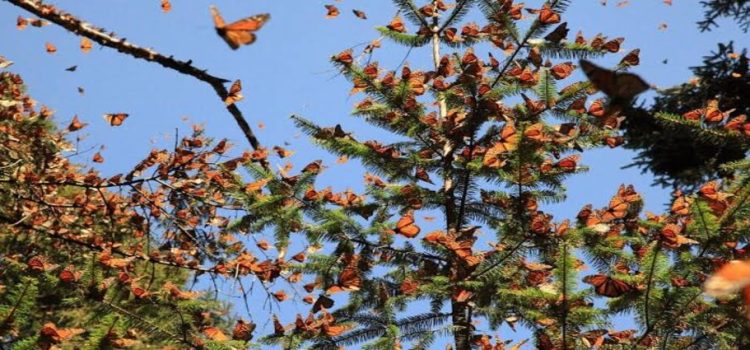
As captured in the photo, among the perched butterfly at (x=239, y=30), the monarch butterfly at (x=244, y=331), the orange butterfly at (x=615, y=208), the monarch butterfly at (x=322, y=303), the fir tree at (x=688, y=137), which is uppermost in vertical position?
the fir tree at (x=688, y=137)

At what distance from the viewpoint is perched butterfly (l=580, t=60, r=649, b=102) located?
31.9 inches

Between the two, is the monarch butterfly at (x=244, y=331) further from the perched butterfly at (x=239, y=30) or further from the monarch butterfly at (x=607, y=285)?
the perched butterfly at (x=239, y=30)

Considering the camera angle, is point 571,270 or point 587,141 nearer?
point 571,270

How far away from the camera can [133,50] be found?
1618mm

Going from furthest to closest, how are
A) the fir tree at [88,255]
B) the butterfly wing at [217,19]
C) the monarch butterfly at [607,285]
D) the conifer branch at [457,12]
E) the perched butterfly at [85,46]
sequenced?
the perched butterfly at [85,46]
the conifer branch at [457,12]
the fir tree at [88,255]
the monarch butterfly at [607,285]
the butterfly wing at [217,19]

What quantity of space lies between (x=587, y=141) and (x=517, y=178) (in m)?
1.28

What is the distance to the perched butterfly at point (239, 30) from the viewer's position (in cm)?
121

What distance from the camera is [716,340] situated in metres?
2.38

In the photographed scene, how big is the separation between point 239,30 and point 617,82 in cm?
81

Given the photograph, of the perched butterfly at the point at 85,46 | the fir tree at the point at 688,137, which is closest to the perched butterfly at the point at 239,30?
the perched butterfly at the point at 85,46

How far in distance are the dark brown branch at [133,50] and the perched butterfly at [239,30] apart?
0.25 metres

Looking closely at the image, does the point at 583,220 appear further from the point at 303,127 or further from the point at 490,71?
the point at 303,127

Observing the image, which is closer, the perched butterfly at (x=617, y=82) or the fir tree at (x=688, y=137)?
the perched butterfly at (x=617, y=82)

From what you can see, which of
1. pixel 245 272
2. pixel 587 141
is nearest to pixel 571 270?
pixel 587 141
